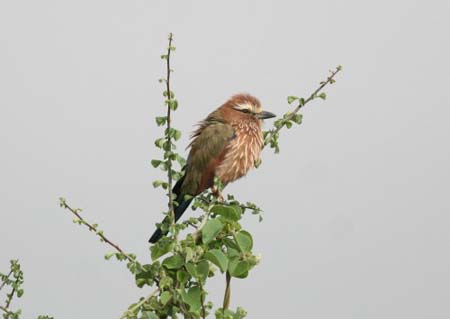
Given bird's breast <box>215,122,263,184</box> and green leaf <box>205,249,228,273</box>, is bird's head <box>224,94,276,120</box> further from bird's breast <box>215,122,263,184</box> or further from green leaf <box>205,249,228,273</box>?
green leaf <box>205,249,228,273</box>

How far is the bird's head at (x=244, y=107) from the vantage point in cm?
438

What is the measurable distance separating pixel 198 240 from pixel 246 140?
6.23 feet

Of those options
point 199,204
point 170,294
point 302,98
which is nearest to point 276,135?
point 302,98

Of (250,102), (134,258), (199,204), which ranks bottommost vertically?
(134,258)

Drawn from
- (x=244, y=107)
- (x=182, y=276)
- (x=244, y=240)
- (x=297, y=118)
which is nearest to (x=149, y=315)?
(x=182, y=276)

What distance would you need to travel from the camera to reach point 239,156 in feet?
13.7

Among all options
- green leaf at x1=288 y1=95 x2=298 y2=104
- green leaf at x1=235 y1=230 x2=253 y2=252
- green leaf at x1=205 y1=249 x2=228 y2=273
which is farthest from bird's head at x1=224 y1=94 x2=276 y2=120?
green leaf at x1=205 y1=249 x2=228 y2=273

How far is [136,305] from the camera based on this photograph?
2.30 metres

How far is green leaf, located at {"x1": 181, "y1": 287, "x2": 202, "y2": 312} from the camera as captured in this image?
2240 millimetres

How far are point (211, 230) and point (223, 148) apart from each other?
6.13 ft

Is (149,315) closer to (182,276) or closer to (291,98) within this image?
(182,276)

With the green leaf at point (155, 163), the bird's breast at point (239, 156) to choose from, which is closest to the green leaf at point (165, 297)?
the green leaf at point (155, 163)

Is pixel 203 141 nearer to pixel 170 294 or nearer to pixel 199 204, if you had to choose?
pixel 199 204

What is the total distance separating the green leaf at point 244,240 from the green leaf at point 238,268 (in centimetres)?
5
